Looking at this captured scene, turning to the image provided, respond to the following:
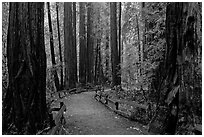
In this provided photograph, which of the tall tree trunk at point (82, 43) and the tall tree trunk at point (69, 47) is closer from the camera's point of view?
the tall tree trunk at point (69, 47)

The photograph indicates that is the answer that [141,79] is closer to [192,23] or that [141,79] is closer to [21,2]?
[192,23]

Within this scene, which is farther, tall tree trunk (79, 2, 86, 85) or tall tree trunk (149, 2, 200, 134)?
tall tree trunk (79, 2, 86, 85)

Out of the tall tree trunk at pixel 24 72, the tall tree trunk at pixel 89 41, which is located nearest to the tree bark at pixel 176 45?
the tall tree trunk at pixel 24 72

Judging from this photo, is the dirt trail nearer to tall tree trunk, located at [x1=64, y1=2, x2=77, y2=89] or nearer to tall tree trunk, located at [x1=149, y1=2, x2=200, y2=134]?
tall tree trunk, located at [x1=149, y1=2, x2=200, y2=134]

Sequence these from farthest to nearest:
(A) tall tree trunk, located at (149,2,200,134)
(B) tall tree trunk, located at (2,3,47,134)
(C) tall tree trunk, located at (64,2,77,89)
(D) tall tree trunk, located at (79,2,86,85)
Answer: (D) tall tree trunk, located at (79,2,86,85) → (C) tall tree trunk, located at (64,2,77,89) → (A) tall tree trunk, located at (149,2,200,134) → (B) tall tree trunk, located at (2,3,47,134)

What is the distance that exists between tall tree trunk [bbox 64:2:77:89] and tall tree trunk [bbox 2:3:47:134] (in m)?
15.6

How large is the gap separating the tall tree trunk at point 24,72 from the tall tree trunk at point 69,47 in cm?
1556

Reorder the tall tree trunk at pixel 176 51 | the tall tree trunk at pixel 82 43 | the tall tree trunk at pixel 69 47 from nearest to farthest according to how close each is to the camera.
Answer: the tall tree trunk at pixel 176 51
the tall tree trunk at pixel 69 47
the tall tree trunk at pixel 82 43

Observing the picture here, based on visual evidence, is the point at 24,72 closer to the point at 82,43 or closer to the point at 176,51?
the point at 176,51

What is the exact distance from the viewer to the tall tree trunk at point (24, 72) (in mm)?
7011

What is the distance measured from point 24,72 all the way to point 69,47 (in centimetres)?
1612

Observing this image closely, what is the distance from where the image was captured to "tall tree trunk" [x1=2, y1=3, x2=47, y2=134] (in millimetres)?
7011

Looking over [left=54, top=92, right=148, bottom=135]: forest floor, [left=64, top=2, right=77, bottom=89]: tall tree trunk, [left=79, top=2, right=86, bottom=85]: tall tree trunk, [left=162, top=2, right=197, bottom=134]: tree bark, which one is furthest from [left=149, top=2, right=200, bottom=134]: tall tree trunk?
[left=79, top=2, right=86, bottom=85]: tall tree trunk

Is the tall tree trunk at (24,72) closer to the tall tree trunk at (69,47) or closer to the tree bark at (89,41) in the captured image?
the tall tree trunk at (69,47)
